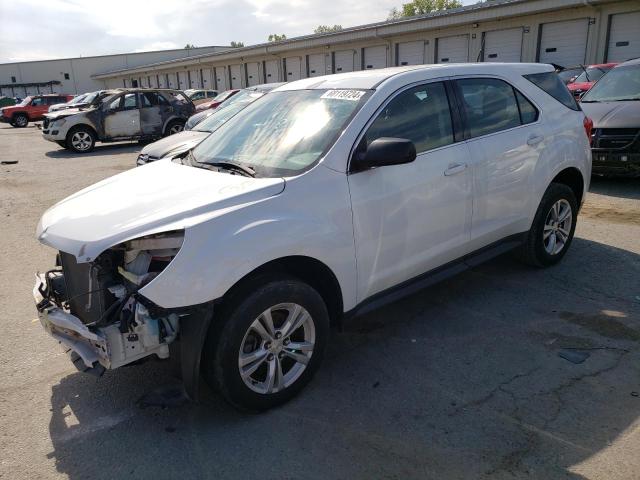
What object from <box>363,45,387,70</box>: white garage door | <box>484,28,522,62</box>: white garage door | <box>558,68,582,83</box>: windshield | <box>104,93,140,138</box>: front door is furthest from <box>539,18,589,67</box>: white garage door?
<box>104,93,140,138</box>: front door

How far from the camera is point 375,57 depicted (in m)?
28.0

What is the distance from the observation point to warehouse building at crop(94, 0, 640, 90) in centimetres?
1866

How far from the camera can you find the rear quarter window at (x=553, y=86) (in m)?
4.78

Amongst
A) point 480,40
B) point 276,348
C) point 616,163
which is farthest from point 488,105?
point 480,40

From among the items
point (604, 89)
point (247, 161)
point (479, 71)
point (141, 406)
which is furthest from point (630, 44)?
point (141, 406)

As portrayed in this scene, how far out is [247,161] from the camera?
11.5 ft

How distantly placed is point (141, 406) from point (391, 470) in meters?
1.57

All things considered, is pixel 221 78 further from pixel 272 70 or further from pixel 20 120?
pixel 20 120

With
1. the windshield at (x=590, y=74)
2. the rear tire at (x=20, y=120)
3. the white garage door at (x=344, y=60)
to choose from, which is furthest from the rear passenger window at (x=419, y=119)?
the rear tire at (x=20, y=120)

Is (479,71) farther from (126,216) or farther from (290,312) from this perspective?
(126,216)

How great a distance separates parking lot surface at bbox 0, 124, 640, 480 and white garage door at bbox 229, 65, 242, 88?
125 feet

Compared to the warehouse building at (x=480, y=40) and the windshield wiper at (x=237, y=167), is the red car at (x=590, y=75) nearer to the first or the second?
the warehouse building at (x=480, y=40)

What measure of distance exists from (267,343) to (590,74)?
14.1 metres

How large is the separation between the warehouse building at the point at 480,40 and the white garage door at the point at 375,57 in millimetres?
25
